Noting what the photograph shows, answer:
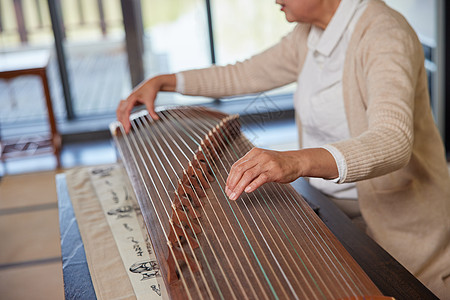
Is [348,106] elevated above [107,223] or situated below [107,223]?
above

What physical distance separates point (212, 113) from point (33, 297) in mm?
1194

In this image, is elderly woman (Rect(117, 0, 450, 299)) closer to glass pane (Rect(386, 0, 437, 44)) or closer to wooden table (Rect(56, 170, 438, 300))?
wooden table (Rect(56, 170, 438, 300))

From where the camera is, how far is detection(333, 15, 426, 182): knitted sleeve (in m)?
1.29

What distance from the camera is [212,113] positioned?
2010mm

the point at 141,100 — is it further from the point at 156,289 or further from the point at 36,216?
the point at 36,216

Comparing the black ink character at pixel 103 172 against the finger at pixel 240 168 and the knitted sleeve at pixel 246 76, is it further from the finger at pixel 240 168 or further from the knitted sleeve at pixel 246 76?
the finger at pixel 240 168

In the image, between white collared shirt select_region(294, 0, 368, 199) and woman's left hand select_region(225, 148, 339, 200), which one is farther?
white collared shirt select_region(294, 0, 368, 199)

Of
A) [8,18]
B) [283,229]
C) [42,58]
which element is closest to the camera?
[283,229]

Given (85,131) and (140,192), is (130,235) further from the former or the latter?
(85,131)

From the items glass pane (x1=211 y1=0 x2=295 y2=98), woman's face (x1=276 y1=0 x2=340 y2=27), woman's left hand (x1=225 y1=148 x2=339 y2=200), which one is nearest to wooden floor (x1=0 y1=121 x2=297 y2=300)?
woman's face (x1=276 y1=0 x2=340 y2=27)

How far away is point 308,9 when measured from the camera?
1.68 m

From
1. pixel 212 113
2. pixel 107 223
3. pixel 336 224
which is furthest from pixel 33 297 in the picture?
pixel 336 224

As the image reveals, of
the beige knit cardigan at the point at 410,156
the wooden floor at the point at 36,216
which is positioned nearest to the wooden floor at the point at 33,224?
the wooden floor at the point at 36,216

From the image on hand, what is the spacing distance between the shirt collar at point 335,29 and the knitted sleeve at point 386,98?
11 centimetres
